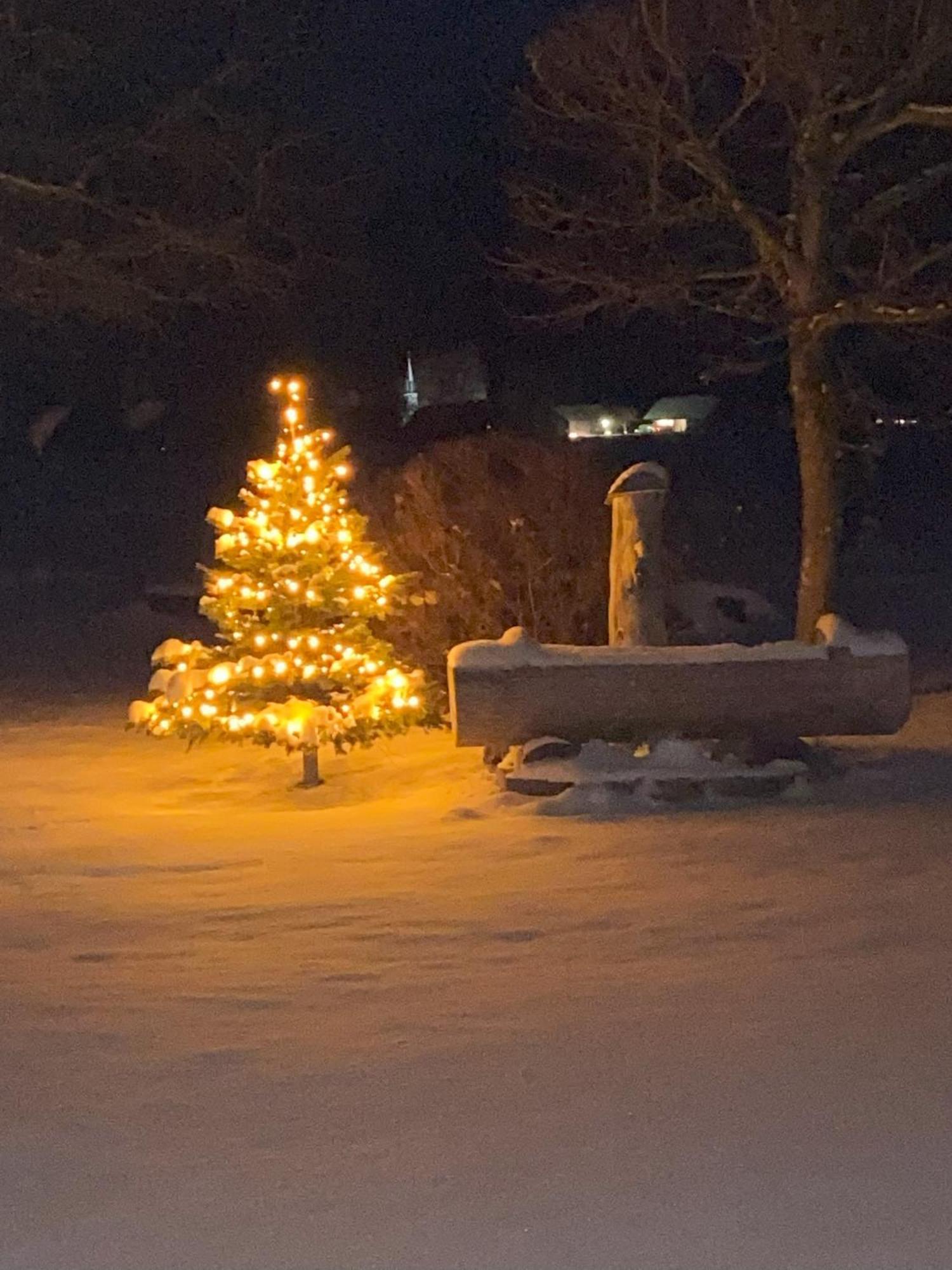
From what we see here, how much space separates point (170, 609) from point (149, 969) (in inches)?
598

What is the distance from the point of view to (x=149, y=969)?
23.2ft

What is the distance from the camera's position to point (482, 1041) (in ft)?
20.0

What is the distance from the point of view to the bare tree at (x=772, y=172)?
1277 cm

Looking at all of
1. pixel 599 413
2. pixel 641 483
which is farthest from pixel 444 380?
pixel 641 483

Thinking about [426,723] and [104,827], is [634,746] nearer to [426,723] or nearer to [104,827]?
[426,723]

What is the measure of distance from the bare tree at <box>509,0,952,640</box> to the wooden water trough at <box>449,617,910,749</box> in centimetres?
275

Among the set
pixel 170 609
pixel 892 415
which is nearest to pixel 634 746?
pixel 892 415

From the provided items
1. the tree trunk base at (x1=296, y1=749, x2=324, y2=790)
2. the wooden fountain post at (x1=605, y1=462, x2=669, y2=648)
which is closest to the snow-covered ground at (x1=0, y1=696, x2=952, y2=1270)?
the tree trunk base at (x1=296, y1=749, x2=324, y2=790)

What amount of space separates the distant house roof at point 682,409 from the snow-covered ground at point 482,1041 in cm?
2553

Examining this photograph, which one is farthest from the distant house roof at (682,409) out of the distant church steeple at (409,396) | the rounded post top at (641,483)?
the rounded post top at (641,483)

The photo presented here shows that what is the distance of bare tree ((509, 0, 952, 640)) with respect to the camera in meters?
12.8

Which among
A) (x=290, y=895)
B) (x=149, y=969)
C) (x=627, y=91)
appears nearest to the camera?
(x=149, y=969)

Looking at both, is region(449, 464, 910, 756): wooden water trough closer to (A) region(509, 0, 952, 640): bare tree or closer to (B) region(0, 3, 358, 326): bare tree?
(A) region(509, 0, 952, 640): bare tree

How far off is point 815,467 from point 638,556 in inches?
93.9
